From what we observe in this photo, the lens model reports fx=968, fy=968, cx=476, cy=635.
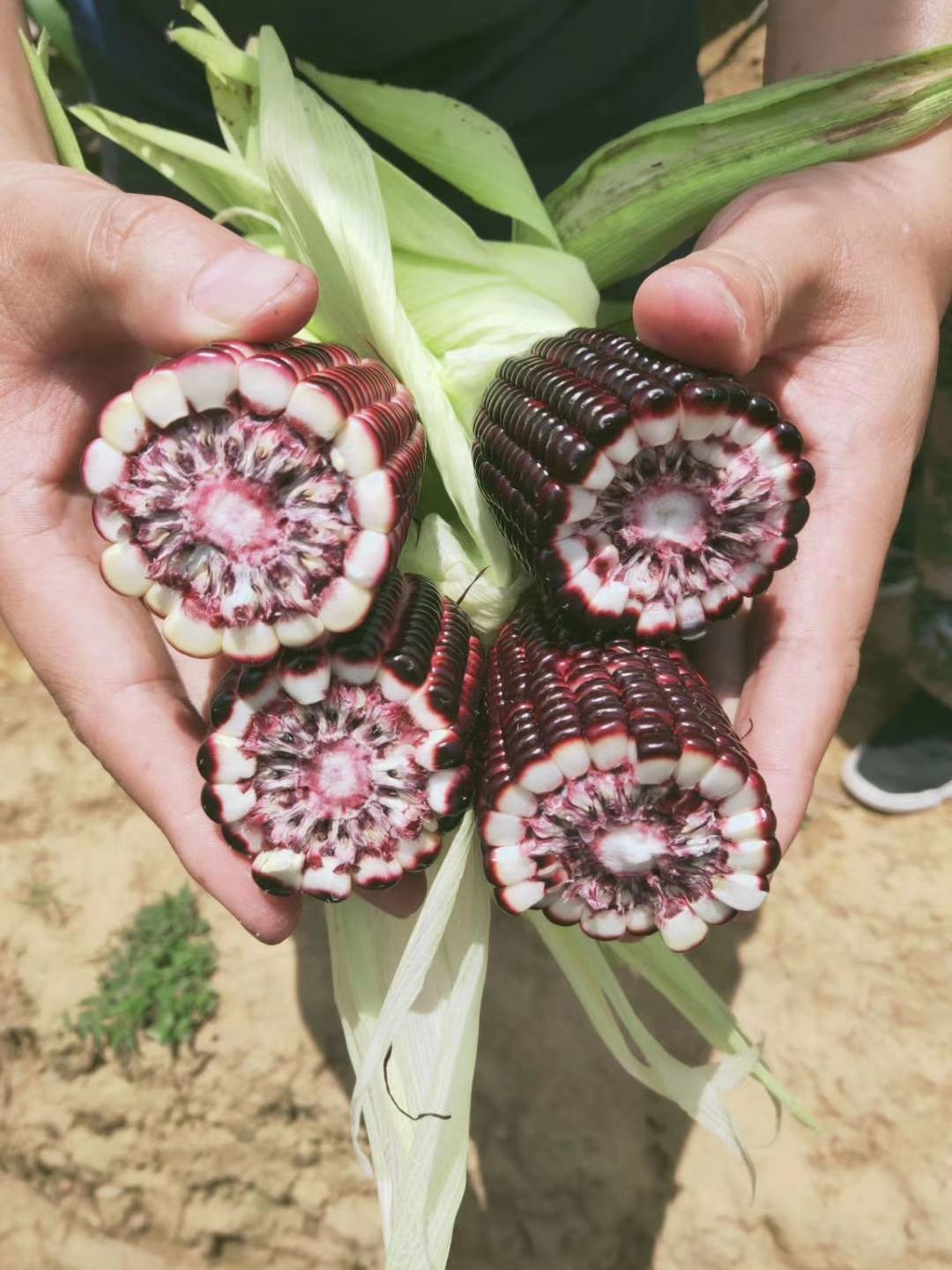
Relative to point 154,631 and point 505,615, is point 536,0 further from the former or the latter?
point 154,631

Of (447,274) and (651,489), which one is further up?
(447,274)

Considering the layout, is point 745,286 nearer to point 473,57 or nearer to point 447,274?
point 447,274

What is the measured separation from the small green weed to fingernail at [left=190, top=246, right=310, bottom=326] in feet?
8.28

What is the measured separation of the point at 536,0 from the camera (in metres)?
2.18

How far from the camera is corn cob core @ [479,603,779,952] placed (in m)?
1.40

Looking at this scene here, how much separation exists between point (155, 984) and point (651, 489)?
2650mm

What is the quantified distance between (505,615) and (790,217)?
865 mm

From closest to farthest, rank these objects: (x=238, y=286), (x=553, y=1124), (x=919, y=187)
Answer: (x=238, y=286) < (x=919, y=187) < (x=553, y=1124)

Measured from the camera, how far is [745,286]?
1.47 m

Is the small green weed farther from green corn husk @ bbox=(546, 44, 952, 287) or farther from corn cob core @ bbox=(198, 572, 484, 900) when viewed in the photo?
green corn husk @ bbox=(546, 44, 952, 287)

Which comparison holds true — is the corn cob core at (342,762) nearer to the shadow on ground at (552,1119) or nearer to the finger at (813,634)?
the finger at (813,634)

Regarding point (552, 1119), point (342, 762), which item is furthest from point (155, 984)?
point (342, 762)

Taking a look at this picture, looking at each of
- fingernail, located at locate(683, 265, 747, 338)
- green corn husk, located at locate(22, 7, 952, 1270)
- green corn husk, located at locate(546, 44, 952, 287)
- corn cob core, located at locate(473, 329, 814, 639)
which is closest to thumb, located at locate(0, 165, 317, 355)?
green corn husk, located at locate(22, 7, 952, 1270)

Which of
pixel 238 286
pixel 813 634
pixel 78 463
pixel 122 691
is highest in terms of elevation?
pixel 238 286
